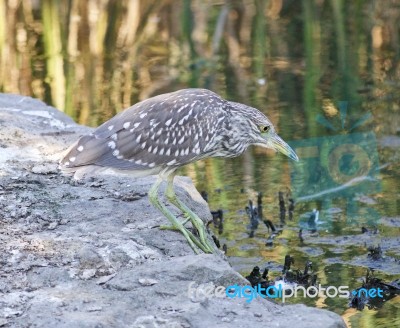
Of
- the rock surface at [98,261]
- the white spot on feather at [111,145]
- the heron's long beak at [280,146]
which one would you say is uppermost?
the white spot on feather at [111,145]

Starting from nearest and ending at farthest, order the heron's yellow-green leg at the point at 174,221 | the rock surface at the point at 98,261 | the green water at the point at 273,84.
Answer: the rock surface at the point at 98,261 < the heron's yellow-green leg at the point at 174,221 < the green water at the point at 273,84

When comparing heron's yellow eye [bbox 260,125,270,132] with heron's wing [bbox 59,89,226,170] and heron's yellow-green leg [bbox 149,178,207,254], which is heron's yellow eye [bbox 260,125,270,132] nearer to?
heron's wing [bbox 59,89,226,170]

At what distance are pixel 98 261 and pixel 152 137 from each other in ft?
3.56

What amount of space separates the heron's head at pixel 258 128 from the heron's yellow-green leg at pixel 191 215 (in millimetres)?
657

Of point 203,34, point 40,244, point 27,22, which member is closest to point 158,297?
point 40,244

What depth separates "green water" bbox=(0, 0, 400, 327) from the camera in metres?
7.63

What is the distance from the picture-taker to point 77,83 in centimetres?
1206

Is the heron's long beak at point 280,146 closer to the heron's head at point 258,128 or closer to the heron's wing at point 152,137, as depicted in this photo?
the heron's head at point 258,128

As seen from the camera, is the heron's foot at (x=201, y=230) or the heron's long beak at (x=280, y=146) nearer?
the heron's foot at (x=201, y=230)

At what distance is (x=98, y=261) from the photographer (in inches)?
229

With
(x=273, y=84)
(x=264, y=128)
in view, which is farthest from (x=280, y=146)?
(x=273, y=84)

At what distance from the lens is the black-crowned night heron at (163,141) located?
6496 millimetres

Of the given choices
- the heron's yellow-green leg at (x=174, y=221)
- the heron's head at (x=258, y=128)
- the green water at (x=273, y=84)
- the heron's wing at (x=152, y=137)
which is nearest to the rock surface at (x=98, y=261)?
the heron's yellow-green leg at (x=174, y=221)

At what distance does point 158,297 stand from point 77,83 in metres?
7.02
